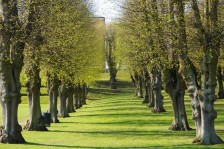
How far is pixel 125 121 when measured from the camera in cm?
4219

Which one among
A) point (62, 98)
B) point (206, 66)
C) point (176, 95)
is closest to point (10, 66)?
point (206, 66)

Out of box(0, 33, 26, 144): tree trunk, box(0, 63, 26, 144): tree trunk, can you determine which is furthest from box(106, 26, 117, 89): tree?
box(0, 63, 26, 144): tree trunk

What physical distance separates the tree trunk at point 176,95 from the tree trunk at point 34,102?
9222mm

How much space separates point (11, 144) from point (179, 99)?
43.7ft

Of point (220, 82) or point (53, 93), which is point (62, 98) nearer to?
point (53, 93)

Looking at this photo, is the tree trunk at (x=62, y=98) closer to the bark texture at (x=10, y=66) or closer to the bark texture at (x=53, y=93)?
the bark texture at (x=53, y=93)

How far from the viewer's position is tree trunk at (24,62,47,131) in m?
34.8

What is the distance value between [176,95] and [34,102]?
10.3 meters

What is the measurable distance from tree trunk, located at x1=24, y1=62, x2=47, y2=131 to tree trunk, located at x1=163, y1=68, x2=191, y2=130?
9222 mm

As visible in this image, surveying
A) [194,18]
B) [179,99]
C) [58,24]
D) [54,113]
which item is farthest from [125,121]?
[194,18]

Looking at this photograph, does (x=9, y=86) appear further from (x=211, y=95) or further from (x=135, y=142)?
(x=211, y=95)

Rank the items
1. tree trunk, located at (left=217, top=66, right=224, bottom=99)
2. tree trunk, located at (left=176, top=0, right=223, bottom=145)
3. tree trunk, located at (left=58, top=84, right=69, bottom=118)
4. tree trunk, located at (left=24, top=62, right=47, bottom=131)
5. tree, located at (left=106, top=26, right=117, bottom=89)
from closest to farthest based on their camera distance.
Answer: tree trunk, located at (left=176, top=0, right=223, bottom=145)
tree trunk, located at (left=24, top=62, right=47, bottom=131)
tree trunk, located at (left=58, top=84, right=69, bottom=118)
tree trunk, located at (left=217, top=66, right=224, bottom=99)
tree, located at (left=106, top=26, right=117, bottom=89)

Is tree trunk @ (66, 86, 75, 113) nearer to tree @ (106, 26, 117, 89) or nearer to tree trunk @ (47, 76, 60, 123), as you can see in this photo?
tree trunk @ (47, 76, 60, 123)

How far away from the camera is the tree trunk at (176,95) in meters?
33.0
